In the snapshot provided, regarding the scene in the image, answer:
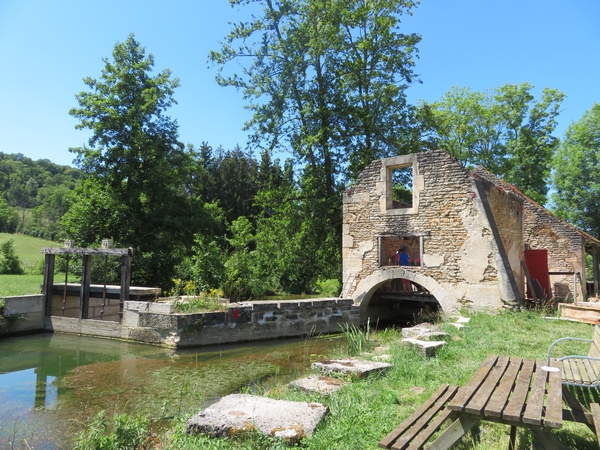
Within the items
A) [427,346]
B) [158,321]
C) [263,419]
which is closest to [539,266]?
[427,346]

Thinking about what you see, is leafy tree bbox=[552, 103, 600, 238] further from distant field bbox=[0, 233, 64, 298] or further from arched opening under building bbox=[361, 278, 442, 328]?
distant field bbox=[0, 233, 64, 298]

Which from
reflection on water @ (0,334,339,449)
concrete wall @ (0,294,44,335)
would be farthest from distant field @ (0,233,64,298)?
reflection on water @ (0,334,339,449)

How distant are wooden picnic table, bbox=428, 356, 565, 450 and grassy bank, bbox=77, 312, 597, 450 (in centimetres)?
56

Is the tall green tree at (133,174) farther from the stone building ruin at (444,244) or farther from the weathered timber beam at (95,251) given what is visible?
the stone building ruin at (444,244)

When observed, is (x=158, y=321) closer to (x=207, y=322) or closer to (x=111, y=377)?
(x=207, y=322)

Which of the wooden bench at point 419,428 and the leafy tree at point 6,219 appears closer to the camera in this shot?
the wooden bench at point 419,428

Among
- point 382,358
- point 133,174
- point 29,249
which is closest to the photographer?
point 382,358

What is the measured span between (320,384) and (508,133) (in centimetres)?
2654

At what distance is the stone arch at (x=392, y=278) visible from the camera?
11195 mm

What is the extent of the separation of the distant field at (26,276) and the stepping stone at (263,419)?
1250 cm

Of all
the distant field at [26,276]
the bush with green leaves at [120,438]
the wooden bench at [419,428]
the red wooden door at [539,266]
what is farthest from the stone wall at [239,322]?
the wooden bench at [419,428]

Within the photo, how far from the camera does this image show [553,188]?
23062mm

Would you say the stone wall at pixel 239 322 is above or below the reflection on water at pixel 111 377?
above

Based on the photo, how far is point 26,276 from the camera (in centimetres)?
2111
